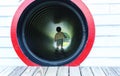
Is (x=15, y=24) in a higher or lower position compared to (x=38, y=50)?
higher

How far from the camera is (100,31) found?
3365mm

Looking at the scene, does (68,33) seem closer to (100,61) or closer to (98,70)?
(100,61)

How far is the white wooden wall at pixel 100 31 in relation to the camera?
11.0 feet

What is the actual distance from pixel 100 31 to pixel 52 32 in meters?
1.38

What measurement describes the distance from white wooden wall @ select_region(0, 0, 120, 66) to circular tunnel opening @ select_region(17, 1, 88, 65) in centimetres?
14

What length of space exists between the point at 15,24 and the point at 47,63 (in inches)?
23.8

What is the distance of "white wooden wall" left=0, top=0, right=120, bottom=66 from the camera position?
3361 millimetres

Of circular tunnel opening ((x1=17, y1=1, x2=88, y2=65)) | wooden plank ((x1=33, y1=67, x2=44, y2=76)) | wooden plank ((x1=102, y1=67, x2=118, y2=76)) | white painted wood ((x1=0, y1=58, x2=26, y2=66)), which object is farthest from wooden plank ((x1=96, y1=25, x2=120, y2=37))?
white painted wood ((x1=0, y1=58, x2=26, y2=66))

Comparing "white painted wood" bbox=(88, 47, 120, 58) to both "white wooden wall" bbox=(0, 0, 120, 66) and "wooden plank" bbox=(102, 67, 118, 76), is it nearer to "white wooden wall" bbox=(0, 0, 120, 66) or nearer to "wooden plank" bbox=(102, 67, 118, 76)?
"white wooden wall" bbox=(0, 0, 120, 66)

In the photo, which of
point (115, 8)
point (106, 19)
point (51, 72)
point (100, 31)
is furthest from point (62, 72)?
point (115, 8)

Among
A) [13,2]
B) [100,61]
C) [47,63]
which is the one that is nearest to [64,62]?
[47,63]

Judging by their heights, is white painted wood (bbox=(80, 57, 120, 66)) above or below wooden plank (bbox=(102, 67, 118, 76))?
above

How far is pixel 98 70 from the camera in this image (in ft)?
9.42

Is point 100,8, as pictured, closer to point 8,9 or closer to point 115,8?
point 115,8
